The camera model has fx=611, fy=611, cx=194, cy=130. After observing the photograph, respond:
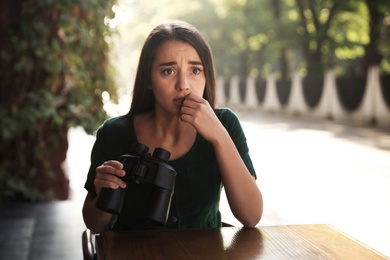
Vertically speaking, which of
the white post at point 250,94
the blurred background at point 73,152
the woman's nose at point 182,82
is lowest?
the white post at point 250,94

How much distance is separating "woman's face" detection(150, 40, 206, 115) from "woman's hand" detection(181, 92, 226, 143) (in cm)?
8

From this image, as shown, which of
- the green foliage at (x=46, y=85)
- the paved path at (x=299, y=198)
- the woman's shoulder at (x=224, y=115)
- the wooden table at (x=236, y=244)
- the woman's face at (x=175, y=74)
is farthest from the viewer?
the green foliage at (x=46, y=85)

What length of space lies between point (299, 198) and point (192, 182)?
4557 mm

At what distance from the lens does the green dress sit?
1.87 meters

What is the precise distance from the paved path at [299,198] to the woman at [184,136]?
85.4 inches

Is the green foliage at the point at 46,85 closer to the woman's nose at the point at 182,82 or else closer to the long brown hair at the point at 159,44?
the long brown hair at the point at 159,44

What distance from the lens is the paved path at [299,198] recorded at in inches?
175

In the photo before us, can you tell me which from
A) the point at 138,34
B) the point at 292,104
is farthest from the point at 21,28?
the point at 138,34

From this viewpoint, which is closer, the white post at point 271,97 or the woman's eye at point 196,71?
the woman's eye at point 196,71

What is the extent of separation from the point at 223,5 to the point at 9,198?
24458 mm

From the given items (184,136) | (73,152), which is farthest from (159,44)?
(73,152)

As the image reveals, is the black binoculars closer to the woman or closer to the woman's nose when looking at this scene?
the woman

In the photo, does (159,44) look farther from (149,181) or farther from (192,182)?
(149,181)

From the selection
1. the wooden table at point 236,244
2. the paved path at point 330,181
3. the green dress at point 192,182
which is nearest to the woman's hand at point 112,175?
the wooden table at point 236,244
